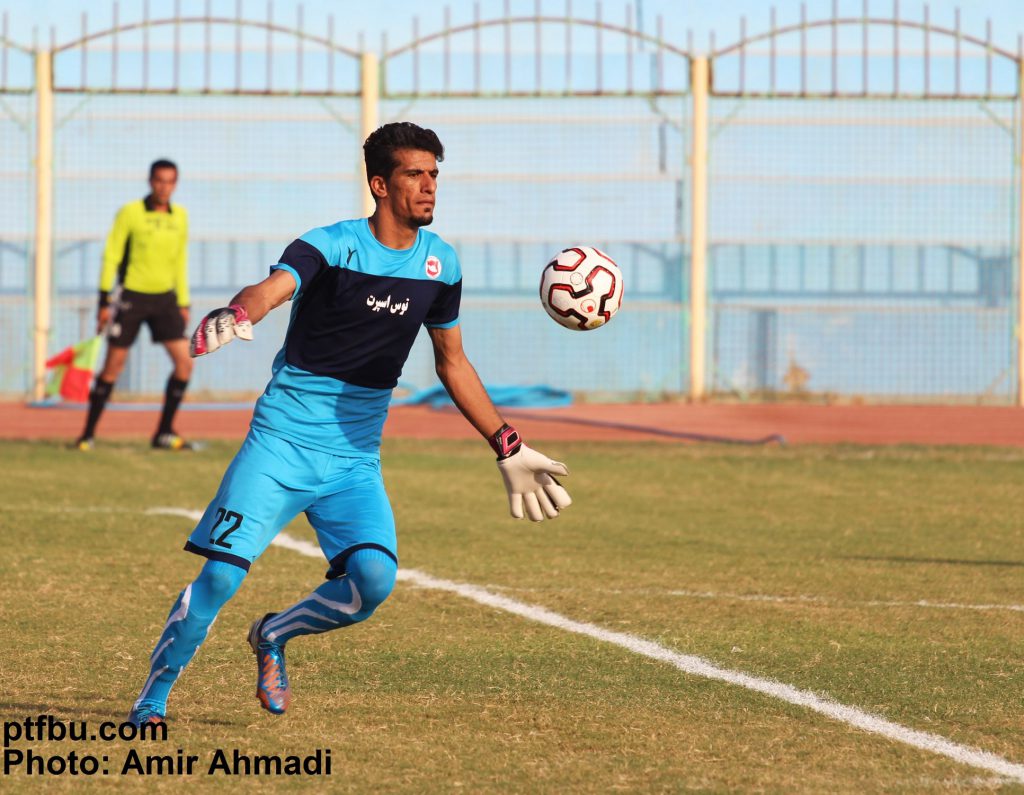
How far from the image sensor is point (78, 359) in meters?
20.9

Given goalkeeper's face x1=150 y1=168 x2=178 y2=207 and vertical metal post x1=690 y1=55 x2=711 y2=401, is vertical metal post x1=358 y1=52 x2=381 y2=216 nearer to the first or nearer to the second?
vertical metal post x1=690 y1=55 x2=711 y2=401

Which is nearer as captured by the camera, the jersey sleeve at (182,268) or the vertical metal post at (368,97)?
the jersey sleeve at (182,268)

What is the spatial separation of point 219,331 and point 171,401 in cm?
1082

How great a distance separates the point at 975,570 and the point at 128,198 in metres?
16.4

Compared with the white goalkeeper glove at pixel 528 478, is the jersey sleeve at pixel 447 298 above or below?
above

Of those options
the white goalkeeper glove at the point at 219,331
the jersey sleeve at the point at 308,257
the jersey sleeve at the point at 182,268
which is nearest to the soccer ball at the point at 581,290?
the jersey sleeve at the point at 308,257

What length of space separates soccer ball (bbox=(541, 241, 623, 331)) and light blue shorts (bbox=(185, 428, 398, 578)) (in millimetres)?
1428

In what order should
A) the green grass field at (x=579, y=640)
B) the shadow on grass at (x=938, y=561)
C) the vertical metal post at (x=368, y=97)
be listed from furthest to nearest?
the vertical metal post at (x=368, y=97) < the shadow on grass at (x=938, y=561) < the green grass field at (x=579, y=640)

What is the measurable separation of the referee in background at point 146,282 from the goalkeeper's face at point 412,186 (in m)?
9.41

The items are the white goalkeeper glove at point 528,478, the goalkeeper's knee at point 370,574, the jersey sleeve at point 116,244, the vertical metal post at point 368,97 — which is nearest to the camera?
the goalkeeper's knee at point 370,574

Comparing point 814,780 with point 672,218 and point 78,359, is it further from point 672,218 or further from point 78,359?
point 672,218

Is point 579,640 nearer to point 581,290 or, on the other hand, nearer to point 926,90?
point 581,290

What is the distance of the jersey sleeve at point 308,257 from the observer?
17.6 ft

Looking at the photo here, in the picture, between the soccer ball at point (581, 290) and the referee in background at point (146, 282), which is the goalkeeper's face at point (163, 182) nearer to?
the referee in background at point (146, 282)
